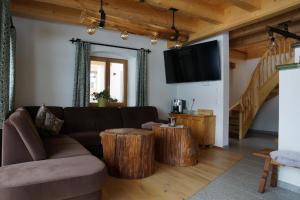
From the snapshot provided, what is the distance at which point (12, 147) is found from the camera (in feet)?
6.86

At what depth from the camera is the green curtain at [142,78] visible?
500 cm

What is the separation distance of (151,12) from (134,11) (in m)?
0.39

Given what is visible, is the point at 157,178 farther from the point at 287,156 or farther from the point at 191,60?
the point at 191,60

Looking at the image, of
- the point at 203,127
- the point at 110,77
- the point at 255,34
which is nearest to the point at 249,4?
the point at 255,34

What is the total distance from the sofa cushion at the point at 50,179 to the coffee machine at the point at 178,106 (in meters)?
3.53

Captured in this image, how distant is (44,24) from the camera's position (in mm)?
4051

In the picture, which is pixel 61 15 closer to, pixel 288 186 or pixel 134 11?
pixel 134 11

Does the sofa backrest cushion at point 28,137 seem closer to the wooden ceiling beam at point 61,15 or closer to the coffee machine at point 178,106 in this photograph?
the wooden ceiling beam at point 61,15

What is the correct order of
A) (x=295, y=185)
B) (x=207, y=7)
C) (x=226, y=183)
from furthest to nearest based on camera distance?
(x=207, y=7) → (x=226, y=183) → (x=295, y=185)

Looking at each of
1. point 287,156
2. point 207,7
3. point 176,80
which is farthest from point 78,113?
point 287,156

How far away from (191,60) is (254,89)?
2.22 m

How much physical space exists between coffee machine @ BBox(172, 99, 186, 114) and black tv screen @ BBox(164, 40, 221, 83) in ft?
1.69

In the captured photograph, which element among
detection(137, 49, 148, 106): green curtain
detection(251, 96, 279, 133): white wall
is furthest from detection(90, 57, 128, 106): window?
detection(251, 96, 279, 133): white wall

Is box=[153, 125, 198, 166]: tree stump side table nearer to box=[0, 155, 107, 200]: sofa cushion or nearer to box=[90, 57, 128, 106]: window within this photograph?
box=[0, 155, 107, 200]: sofa cushion
